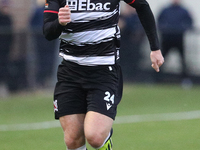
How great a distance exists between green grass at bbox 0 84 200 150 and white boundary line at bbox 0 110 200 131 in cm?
24

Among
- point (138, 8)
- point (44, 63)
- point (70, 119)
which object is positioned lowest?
point (44, 63)

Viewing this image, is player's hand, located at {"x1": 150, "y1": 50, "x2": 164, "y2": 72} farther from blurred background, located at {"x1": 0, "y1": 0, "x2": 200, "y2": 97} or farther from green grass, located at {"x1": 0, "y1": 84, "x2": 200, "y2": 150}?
blurred background, located at {"x1": 0, "y1": 0, "x2": 200, "y2": 97}

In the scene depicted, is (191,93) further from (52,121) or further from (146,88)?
(52,121)

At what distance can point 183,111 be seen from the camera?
9.53m

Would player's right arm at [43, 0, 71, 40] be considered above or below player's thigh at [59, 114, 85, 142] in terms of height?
above

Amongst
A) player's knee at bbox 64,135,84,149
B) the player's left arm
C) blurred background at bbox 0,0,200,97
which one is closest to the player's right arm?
the player's left arm

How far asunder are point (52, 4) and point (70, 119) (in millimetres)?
1137

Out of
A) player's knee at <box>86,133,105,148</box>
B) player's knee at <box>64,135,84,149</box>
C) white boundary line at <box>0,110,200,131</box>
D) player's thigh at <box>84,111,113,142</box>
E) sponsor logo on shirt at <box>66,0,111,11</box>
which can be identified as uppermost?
sponsor logo on shirt at <box>66,0,111,11</box>

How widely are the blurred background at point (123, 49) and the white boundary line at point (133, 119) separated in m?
2.52

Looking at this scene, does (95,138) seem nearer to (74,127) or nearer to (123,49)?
(74,127)

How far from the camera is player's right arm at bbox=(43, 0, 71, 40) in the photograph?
4594 mm

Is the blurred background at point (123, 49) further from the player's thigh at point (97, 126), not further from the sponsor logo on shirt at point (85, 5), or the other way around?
the player's thigh at point (97, 126)

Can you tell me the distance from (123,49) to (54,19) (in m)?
6.93

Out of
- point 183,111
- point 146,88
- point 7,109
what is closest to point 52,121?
point 7,109
